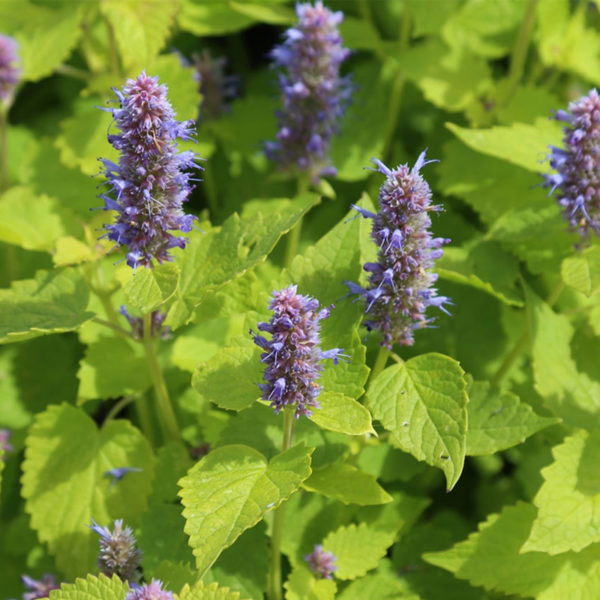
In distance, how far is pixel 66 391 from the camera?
3984 mm

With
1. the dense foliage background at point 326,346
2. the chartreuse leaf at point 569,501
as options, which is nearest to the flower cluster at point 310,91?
the dense foliage background at point 326,346

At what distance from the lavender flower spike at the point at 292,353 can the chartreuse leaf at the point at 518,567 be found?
1.06 metres

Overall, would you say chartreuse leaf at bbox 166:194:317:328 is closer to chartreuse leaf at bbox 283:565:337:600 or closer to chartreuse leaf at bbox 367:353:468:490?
chartreuse leaf at bbox 367:353:468:490

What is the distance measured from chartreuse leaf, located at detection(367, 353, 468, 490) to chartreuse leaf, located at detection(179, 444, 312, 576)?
32cm

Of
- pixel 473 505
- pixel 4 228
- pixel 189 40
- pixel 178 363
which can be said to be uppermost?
pixel 189 40

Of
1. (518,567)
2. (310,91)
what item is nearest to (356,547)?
(518,567)

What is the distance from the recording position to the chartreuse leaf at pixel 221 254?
2490 millimetres

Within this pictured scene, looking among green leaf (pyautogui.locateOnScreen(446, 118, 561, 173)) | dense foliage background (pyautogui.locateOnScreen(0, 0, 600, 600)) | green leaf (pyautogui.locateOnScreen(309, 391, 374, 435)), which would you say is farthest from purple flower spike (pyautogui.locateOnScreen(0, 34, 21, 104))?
green leaf (pyautogui.locateOnScreen(309, 391, 374, 435))

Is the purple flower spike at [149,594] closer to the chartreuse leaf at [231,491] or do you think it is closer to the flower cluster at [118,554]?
the chartreuse leaf at [231,491]

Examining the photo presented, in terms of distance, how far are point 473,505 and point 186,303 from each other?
233cm

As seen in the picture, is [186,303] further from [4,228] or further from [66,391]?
[66,391]

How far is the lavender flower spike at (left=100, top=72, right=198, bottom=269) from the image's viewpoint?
87.9 inches

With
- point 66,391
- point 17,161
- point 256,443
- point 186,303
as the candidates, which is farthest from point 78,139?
point 256,443

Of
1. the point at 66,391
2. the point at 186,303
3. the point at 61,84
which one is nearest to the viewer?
the point at 186,303
